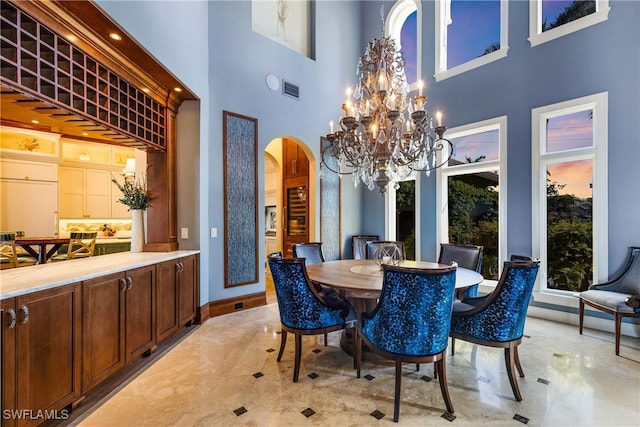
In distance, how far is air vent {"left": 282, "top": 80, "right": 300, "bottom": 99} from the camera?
4808 mm

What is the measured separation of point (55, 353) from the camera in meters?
1.78

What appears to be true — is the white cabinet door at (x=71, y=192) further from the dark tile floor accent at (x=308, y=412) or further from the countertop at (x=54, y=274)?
the dark tile floor accent at (x=308, y=412)

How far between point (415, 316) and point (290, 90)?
4203mm

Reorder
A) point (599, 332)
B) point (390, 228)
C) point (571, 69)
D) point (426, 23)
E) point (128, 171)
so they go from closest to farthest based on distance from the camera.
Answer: point (599, 332), point (571, 69), point (128, 171), point (426, 23), point (390, 228)

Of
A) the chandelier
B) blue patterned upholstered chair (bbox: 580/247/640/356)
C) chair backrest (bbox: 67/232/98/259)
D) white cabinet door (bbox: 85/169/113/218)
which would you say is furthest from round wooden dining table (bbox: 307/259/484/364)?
white cabinet door (bbox: 85/169/113/218)

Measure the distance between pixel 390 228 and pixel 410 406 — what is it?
3958 millimetres

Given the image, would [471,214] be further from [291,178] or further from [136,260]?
[136,260]

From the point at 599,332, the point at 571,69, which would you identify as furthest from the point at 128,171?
the point at 599,332

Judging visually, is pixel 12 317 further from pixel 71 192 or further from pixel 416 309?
pixel 71 192

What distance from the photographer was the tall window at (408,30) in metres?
5.37

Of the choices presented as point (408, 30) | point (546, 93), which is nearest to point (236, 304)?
point (546, 93)

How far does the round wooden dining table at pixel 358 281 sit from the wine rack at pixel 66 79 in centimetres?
237

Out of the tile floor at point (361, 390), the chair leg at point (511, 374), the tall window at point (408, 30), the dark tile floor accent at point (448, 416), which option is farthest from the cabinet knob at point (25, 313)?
the tall window at point (408, 30)

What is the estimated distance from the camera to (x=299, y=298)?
237 centimetres
